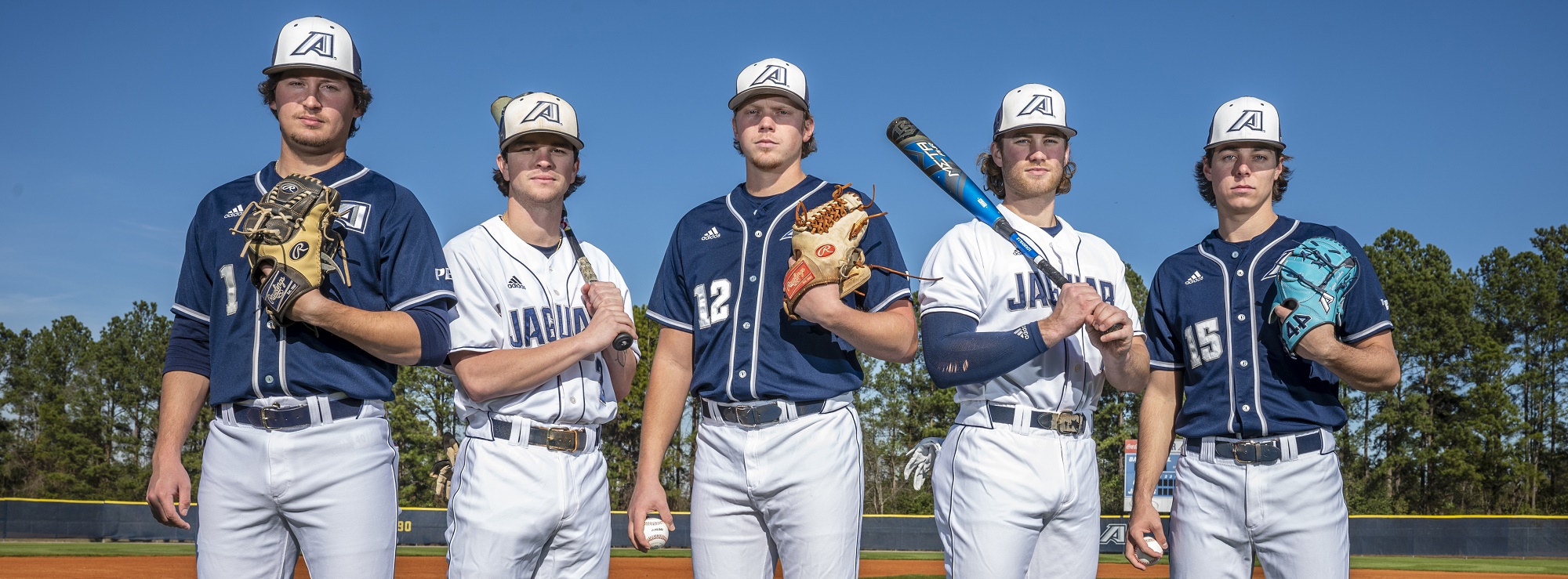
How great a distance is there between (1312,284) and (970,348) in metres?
1.37

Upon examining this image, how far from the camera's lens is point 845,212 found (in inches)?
153

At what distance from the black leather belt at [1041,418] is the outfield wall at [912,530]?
61.3ft


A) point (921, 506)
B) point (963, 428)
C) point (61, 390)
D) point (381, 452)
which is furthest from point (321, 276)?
point (61, 390)

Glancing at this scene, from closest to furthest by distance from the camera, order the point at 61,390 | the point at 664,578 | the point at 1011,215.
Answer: the point at 1011,215, the point at 664,578, the point at 61,390

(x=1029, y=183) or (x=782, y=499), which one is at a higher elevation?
(x=1029, y=183)

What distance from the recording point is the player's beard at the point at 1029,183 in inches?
177

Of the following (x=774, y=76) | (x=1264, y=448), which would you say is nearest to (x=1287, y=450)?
(x=1264, y=448)

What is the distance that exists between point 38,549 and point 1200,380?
68.5ft

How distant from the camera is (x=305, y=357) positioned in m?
3.56

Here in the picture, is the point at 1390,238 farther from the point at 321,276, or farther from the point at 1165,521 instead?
the point at 321,276

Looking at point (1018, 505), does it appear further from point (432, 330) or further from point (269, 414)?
point (269, 414)

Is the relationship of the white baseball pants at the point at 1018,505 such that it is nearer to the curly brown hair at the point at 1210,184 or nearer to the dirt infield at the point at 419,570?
the curly brown hair at the point at 1210,184

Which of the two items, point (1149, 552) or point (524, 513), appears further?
point (1149, 552)

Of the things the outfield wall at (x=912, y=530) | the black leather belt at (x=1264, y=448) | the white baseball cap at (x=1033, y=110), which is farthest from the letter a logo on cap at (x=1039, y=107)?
the outfield wall at (x=912, y=530)
